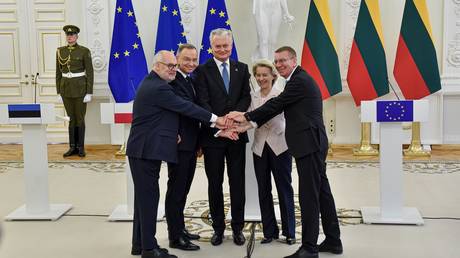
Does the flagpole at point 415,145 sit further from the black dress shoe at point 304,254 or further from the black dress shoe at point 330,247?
the black dress shoe at point 304,254

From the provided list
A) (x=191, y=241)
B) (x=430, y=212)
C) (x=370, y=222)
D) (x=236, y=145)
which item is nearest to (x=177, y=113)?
(x=236, y=145)

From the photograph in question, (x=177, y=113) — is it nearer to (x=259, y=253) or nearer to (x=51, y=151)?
(x=259, y=253)

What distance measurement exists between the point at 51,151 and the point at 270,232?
17.0 ft

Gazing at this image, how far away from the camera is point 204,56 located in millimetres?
7008

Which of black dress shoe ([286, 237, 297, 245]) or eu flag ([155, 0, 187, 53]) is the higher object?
eu flag ([155, 0, 187, 53])

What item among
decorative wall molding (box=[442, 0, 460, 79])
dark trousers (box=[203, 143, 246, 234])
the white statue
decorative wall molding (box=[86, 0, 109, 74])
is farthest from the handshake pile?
decorative wall molding (box=[442, 0, 460, 79])

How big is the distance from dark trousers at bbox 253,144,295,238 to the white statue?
12.5 ft

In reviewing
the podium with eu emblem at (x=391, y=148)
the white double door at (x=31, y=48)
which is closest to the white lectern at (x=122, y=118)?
the podium with eu emblem at (x=391, y=148)

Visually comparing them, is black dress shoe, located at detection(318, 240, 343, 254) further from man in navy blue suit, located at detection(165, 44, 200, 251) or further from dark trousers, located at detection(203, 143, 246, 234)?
man in navy blue suit, located at detection(165, 44, 200, 251)

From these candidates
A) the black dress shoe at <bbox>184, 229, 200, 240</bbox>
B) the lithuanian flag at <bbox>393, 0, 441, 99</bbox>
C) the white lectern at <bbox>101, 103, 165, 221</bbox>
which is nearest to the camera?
the black dress shoe at <bbox>184, 229, 200, 240</bbox>

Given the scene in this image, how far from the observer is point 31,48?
29.0 ft

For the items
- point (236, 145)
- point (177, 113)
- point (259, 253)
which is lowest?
point (259, 253)

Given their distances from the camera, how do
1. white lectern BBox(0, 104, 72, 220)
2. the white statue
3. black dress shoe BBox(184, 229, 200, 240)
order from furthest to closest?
1. the white statue
2. white lectern BBox(0, 104, 72, 220)
3. black dress shoe BBox(184, 229, 200, 240)

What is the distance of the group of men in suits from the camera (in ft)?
11.2
